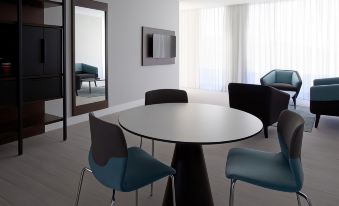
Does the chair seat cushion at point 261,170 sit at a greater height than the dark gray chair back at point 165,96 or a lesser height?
lesser

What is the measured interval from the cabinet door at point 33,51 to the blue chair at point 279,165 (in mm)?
2455

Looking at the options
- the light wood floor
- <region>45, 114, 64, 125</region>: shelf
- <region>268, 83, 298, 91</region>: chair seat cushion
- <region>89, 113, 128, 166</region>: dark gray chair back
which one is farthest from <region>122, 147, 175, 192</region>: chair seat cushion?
<region>268, 83, 298, 91</region>: chair seat cushion

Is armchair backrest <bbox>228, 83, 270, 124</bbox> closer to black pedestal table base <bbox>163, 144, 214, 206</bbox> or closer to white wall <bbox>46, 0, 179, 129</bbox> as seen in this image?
black pedestal table base <bbox>163, 144, 214, 206</bbox>

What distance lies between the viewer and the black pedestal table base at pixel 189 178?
6.22ft

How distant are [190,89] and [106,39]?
411 cm

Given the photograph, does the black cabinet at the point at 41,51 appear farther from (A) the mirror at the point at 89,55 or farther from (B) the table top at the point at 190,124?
(B) the table top at the point at 190,124

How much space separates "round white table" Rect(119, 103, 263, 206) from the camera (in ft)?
5.24

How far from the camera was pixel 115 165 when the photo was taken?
59.6 inches

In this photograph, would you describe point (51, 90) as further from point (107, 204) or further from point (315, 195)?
point (315, 195)

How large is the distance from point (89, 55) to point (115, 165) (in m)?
3.53

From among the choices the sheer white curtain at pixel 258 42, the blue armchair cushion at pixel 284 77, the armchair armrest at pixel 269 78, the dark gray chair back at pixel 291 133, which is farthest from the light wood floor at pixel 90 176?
the sheer white curtain at pixel 258 42

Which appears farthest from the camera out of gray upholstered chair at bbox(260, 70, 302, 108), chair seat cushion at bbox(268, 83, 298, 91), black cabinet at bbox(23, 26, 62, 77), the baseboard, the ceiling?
the ceiling

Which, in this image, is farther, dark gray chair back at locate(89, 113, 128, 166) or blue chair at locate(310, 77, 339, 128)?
blue chair at locate(310, 77, 339, 128)

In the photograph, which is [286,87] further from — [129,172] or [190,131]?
[129,172]
